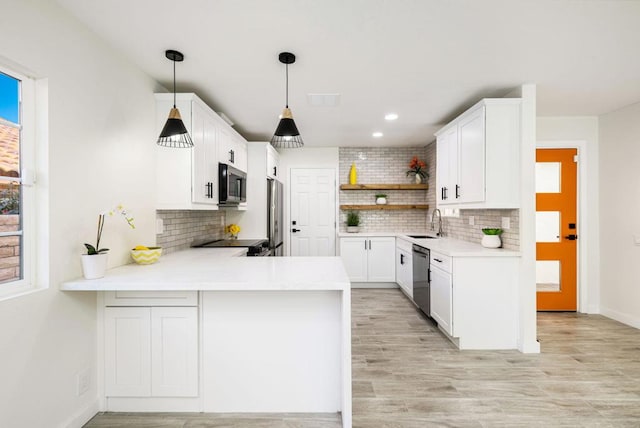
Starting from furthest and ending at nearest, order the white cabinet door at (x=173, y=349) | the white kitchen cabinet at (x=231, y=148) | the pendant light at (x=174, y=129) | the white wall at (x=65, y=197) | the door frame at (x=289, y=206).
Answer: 1. the door frame at (x=289, y=206)
2. the white kitchen cabinet at (x=231, y=148)
3. the pendant light at (x=174, y=129)
4. the white cabinet door at (x=173, y=349)
5. the white wall at (x=65, y=197)

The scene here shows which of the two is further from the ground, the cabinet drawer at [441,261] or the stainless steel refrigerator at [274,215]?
the stainless steel refrigerator at [274,215]

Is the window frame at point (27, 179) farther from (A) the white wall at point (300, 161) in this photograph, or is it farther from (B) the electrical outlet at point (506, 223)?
(A) the white wall at point (300, 161)

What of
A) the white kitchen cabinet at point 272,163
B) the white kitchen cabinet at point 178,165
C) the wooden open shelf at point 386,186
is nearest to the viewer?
the white kitchen cabinet at point 178,165

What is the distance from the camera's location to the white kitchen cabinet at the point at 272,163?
4.78 meters

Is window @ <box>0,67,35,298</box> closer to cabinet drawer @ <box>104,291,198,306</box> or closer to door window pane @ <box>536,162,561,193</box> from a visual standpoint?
cabinet drawer @ <box>104,291,198,306</box>

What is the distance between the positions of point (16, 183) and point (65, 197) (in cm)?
23

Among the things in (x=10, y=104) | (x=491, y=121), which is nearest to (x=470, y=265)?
(x=491, y=121)

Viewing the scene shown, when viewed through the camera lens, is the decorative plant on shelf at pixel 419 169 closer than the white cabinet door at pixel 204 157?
No

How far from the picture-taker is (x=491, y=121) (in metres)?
3.00

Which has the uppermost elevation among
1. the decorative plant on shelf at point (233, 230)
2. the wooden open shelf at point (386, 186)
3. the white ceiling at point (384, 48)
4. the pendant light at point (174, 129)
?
the white ceiling at point (384, 48)

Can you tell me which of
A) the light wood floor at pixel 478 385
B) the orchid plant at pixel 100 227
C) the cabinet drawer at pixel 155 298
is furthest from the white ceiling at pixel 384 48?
the light wood floor at pixel 478 385

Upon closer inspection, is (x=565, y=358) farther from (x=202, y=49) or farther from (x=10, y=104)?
(x=10, y=104)

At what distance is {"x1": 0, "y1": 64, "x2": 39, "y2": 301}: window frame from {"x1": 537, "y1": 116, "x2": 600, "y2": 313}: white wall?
496 centimetres

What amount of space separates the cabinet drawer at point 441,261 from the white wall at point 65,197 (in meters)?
2.86
